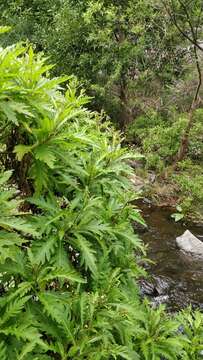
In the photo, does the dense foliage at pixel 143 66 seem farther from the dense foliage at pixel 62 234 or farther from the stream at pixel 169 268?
the dense foliage at pixel 62 234

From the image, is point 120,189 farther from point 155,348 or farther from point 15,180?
point 155,348

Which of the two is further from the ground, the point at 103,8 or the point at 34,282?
the point at 103,8

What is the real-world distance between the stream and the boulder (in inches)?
5.6

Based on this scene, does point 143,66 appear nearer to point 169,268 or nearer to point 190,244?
point 190,244

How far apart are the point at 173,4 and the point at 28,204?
11116 millimetres

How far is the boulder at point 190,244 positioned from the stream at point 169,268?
0.46 feet

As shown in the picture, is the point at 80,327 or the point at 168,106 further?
the point at 168,106

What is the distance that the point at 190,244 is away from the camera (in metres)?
9.34

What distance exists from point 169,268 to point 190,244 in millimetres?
1060

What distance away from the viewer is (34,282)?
226 cm

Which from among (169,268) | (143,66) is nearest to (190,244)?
(169,268)

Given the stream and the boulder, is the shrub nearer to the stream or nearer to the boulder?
the stream

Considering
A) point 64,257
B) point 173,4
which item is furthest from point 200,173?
point 64,257

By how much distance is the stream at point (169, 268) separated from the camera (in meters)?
7.47
